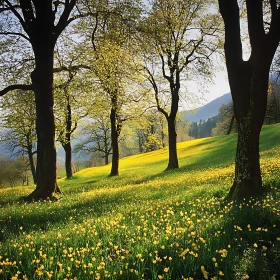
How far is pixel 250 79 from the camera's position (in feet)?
29.0

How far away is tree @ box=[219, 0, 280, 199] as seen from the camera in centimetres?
837

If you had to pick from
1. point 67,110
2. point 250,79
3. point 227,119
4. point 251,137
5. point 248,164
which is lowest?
point 248,164

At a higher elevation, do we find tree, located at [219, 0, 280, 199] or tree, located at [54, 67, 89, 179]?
tree, located at [54, 67, 89, 179]

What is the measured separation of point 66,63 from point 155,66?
11.1m

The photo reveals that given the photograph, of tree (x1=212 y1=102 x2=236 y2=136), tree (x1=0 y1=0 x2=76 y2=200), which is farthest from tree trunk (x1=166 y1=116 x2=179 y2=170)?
tree (x1=212 y1=102 x2=236 y2=136)

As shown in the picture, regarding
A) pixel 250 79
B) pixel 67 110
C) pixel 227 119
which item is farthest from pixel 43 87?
pixel 227 119

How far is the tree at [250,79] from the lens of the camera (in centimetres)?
837

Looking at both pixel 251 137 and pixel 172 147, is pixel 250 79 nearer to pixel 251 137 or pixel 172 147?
pixel 251 137

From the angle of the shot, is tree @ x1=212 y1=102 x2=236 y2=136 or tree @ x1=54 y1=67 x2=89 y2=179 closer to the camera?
tree @ x1=54 y1=67 x2=89 y2=179

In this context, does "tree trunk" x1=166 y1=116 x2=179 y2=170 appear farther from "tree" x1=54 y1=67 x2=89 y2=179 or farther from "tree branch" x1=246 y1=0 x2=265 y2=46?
"tree branch" x1=246 y1=0 x2=265 y2=46

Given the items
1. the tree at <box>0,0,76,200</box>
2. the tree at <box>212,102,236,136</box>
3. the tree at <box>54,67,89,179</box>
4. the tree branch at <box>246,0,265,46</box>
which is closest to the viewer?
the tree branch at <box>246,0,265,46</box>

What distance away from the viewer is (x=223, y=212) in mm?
6840

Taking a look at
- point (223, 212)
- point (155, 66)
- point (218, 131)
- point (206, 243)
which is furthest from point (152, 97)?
point (218, 131)

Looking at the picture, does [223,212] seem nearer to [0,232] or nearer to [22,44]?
[0,232]
